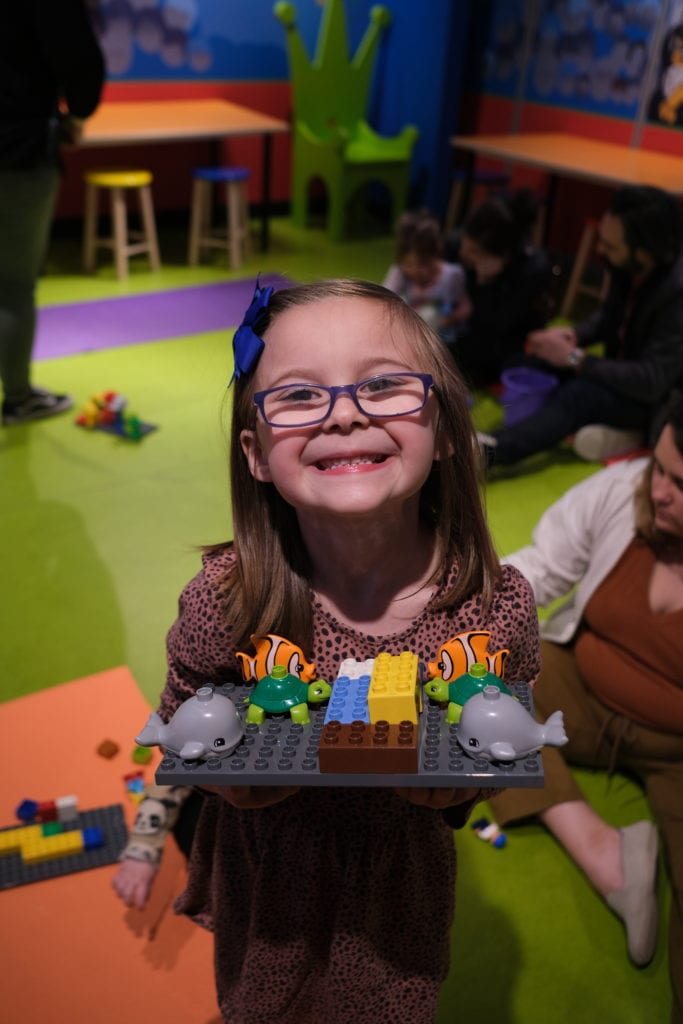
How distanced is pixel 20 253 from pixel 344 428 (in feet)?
7.99

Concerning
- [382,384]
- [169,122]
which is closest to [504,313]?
[169,122]

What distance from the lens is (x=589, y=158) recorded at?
15.8 feet

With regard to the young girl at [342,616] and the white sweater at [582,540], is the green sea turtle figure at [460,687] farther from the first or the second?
the white sweater at [582,540]

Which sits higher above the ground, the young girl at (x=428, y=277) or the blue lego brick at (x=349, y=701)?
the blue lego brick at (x=349, y=701)

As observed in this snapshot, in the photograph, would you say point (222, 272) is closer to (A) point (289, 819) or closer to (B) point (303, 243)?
(B) point (303, 243)

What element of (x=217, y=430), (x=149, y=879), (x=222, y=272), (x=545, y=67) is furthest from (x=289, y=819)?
(x=545, y=67)

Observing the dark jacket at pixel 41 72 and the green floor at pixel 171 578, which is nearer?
the green floor at pixel 171 578

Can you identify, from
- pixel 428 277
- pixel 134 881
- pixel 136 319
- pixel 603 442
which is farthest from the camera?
pixel 136 319

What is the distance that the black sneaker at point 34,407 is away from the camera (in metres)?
3.45

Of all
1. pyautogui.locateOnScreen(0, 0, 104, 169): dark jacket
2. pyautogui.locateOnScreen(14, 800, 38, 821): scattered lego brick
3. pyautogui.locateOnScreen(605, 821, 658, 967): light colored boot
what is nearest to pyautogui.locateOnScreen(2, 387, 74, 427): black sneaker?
A: pyautogui.locateOnScreen(0, 0, 104, 169): dark jacket

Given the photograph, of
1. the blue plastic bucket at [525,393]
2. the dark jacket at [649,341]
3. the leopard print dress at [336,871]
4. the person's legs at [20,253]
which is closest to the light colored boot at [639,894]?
the leopard print dress at [336,871]

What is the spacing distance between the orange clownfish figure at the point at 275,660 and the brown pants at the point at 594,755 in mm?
1038

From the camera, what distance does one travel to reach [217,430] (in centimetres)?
346

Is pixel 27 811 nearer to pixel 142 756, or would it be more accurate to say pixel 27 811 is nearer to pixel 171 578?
pixel 142 756
